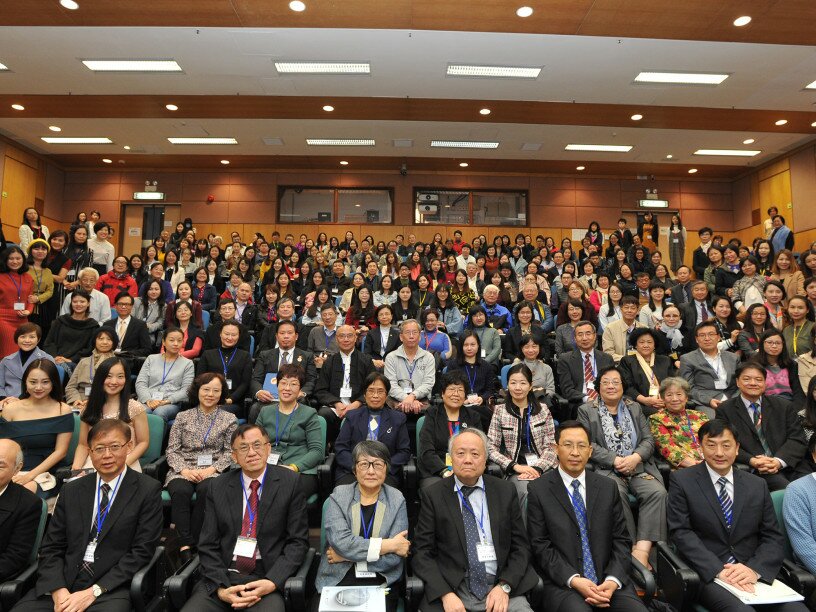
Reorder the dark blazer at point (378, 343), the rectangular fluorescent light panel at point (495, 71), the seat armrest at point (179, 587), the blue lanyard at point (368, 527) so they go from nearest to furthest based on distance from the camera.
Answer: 1. the seat armrest at point (179, 587)
2. the blue lanyard at point (368, 527)
3. the dark blazer at point (378, 343)
4. the rectangular fluorescent light panel at point (495, 71)

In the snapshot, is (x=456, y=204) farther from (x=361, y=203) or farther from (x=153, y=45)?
(x=153, y=45)

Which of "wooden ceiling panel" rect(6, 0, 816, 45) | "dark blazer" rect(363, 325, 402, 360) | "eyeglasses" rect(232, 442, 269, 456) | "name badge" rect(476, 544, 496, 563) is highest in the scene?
"wooden ceiling panel" rect(6, 0, 816, 45)

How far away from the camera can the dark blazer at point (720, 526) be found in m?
2.32

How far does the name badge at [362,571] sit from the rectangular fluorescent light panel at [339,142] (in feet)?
30.6

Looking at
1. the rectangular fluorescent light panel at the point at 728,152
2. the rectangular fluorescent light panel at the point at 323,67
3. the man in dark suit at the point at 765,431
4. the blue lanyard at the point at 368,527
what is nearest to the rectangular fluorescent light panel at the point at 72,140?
the rectangular fluorescent light panel at the point at 323,67

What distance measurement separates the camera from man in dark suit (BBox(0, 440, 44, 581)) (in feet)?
7.33

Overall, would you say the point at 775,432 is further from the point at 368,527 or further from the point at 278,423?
the point at 278,423

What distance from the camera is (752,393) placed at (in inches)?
132

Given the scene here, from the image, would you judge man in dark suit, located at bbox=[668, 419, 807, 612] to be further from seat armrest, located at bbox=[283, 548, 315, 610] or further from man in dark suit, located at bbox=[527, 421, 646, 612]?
seat armrest, located at bbox=[283, 548, 315, 610]

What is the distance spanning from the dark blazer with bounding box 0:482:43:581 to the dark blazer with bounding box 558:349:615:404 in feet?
12.1

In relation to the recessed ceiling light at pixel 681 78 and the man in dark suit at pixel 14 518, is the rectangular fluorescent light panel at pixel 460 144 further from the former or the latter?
the man in dark suit at pixel 14 518

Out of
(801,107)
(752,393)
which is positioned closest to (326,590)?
(752,393)

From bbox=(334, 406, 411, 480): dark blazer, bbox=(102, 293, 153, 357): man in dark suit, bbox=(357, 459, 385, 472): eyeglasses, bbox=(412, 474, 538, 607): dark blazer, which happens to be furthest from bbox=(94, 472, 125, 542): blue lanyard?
bbox=(102, 293, 153, 357): man in dark suit

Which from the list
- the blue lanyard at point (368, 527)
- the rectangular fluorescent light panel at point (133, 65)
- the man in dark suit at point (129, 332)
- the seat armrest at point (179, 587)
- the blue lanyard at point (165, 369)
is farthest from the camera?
the rectangular fluorescent light panel at point (133, 65)
